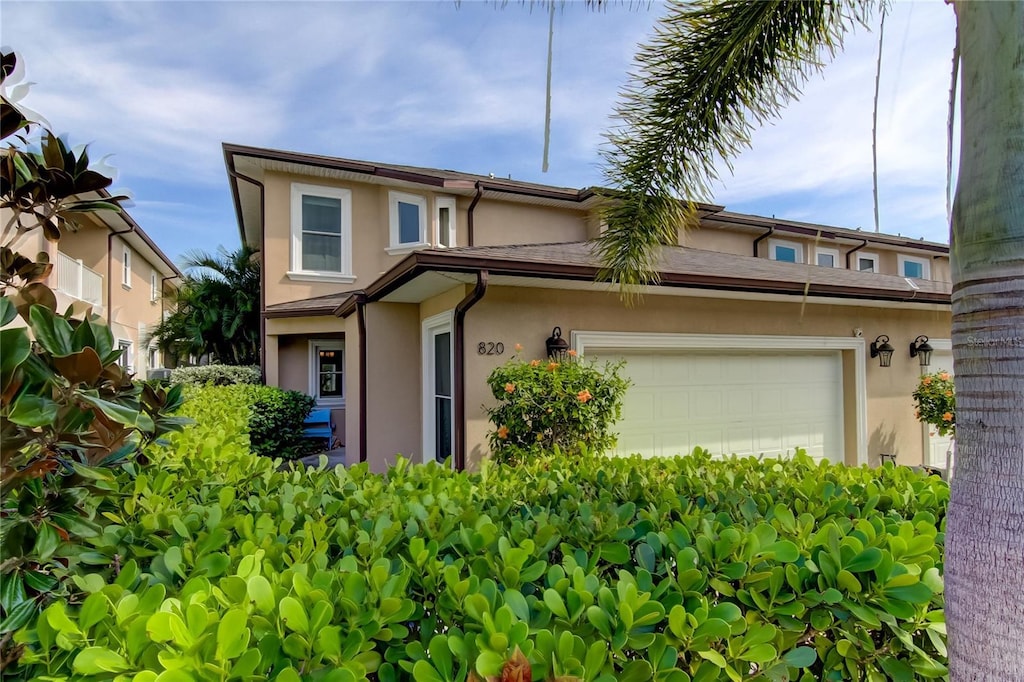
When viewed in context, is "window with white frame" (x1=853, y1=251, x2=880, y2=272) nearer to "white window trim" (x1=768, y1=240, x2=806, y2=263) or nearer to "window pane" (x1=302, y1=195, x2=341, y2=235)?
"white window trim" (x1=768, y1=240, x2=806, y2=263)

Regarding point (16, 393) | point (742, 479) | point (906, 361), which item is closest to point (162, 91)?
point (16, 393)

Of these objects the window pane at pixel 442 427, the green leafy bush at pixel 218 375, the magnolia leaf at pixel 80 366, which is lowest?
the window pane at pixel 442 427

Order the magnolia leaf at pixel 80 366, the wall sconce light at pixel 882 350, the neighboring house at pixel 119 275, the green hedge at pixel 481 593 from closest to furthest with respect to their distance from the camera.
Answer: the green hedge at pixel 481 593 → the magnolia leaf at pixel 80 366 → the wall sconce light at pixel 882 350 → the neighboring house at pixel 119 275

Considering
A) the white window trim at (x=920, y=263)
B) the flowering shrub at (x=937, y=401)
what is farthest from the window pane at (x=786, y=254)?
the flowering shrub at (x=937, y=401)

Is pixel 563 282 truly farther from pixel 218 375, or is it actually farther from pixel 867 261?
pixel 867 261

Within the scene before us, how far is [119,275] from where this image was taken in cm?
1628

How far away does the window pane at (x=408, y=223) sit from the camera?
1192 cm

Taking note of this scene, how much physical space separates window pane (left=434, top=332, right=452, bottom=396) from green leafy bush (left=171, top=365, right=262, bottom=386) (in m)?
6.92

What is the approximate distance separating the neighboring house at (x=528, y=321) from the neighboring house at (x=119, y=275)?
4103mm

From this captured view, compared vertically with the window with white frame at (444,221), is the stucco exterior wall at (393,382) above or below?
below

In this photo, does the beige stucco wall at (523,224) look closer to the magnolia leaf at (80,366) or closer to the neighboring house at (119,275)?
the neighboring house at (119,275)

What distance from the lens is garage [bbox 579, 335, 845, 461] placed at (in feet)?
23.3

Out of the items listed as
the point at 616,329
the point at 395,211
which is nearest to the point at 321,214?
the point at 395,211

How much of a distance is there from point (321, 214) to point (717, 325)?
891cm
